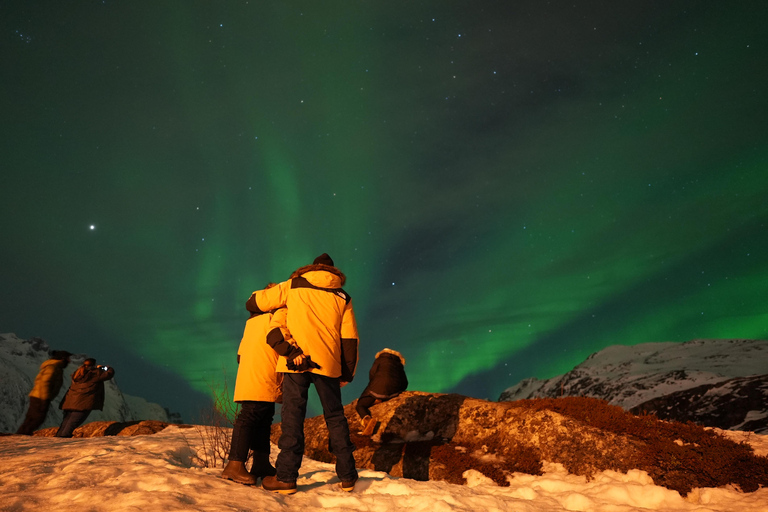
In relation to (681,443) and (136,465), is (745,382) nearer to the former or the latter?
(681,443)

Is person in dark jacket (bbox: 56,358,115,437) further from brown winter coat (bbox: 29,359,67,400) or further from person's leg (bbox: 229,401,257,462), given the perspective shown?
person's leg (bbox: 229,401,257,462)

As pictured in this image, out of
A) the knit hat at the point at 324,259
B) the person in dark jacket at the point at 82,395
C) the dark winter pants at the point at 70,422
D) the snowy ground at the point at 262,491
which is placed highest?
the knit hat at the point at 324,259

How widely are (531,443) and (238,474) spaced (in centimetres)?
467

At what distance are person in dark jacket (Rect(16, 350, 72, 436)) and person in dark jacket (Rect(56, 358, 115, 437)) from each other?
20.4 inches

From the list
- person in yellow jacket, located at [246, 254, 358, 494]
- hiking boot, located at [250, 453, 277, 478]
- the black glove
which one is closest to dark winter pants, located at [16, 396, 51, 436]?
hiking boot, located at [250, 453, 277, 478]

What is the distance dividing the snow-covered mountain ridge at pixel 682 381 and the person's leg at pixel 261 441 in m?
4.85

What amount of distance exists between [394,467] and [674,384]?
296 ft

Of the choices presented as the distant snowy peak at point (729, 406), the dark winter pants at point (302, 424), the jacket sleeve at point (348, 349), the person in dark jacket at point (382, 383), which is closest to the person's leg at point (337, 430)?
the dark winter pants at point (302, 424)

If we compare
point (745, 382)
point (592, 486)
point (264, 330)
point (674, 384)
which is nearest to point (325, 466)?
point (264, 330)

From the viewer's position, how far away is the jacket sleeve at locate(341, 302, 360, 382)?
15.1ft

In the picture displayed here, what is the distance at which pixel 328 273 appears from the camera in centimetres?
468

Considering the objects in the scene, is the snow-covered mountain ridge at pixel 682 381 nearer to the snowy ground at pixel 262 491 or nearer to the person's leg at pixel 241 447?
the snowy ground at pixel 262 491

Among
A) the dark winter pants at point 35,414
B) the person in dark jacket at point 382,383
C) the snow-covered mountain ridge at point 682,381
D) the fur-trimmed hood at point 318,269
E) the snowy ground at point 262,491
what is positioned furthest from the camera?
the snow-covered mountain ridge at point 682,381

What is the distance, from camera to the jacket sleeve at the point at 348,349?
4602mm
